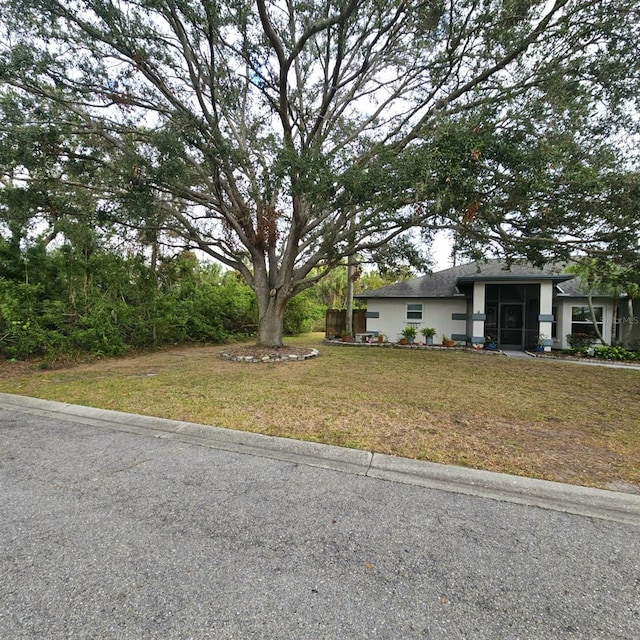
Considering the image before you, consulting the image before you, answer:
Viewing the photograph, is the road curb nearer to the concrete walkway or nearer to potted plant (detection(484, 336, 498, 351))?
the concrete walkway

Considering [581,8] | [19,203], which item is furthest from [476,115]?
[19,203]

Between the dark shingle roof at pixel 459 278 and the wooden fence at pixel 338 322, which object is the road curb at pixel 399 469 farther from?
the wooden fence at pixel 338 322

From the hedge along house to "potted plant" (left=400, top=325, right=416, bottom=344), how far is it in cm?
49

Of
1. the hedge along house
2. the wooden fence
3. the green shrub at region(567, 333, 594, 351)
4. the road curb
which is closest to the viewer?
the road curb

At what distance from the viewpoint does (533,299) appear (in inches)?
518

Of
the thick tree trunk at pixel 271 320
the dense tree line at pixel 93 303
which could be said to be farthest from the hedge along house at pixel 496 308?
the dense tree line at pixel 93 303

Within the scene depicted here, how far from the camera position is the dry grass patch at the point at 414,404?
335 centimetres

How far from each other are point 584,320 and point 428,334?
609 cm

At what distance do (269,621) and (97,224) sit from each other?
10360 mm

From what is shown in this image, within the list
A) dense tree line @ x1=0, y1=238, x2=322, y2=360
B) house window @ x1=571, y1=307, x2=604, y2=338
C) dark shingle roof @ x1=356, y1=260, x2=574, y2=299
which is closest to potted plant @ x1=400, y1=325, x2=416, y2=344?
dark shingle roof @ x1=356, y1=260, x2=574, y2=299

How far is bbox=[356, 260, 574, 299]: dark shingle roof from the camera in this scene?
39.2 ft

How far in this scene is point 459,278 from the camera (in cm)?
1276

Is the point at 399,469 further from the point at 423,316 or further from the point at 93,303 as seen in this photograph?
the point at 423,316

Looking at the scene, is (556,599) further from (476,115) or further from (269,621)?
(476,115)
